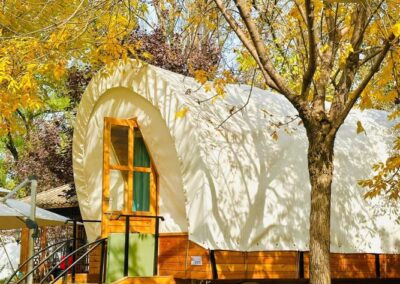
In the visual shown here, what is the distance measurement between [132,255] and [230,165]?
1738 millimetres

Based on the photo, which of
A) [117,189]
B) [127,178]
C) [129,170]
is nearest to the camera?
[129,170]

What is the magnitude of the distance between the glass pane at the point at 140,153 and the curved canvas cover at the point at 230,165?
213mm

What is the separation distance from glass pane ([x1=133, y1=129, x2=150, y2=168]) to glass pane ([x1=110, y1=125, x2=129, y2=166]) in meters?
0.14

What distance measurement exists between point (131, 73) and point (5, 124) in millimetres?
3765

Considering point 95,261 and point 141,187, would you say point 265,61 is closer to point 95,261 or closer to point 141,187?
point 141,187

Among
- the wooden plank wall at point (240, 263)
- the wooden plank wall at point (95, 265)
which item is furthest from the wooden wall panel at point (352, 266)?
the wooden plank wall at point (95, 265)

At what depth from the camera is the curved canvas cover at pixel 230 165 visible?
816 cm

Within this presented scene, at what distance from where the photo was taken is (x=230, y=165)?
331 inches

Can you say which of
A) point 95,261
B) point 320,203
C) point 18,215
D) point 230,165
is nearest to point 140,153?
point 230,165

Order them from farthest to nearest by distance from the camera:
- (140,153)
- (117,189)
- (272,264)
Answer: (117,189)
(140,153)
(272,264)

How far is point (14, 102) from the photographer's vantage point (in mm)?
10219

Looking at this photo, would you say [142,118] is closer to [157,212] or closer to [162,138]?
[162,138]

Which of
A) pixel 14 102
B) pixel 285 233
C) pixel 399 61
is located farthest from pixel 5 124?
pixel 399 61

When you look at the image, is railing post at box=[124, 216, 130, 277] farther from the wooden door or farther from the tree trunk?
the tree trunk
